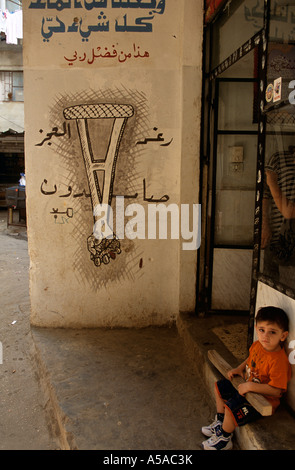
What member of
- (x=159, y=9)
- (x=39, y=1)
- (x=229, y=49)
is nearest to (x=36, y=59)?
(x=39, y=1)

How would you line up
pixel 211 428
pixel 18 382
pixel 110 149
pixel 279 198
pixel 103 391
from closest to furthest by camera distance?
pixel 211 428, pixel 279 198, pixel 103 391, pixel 18 382, pixel 110 149

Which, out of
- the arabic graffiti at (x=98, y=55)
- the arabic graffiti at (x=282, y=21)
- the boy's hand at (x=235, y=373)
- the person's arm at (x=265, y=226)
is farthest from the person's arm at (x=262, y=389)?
the arabic graffiti at (x=98, y=55)

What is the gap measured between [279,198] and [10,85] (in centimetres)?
1896

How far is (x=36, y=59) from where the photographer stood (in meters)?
3.62

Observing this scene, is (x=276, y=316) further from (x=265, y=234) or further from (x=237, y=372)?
(x=265, y=234)

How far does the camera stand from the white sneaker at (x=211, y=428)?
2187 mm

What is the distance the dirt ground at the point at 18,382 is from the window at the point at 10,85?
48.9ft

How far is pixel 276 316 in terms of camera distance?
2057 mm

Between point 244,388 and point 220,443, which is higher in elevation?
point 244,388

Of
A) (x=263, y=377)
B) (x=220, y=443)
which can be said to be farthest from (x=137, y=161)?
(x=220, y=443)

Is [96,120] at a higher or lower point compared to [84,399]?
higher

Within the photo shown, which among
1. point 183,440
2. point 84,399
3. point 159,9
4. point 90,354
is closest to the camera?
point 183,440

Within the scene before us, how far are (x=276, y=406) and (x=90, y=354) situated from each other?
174cm
